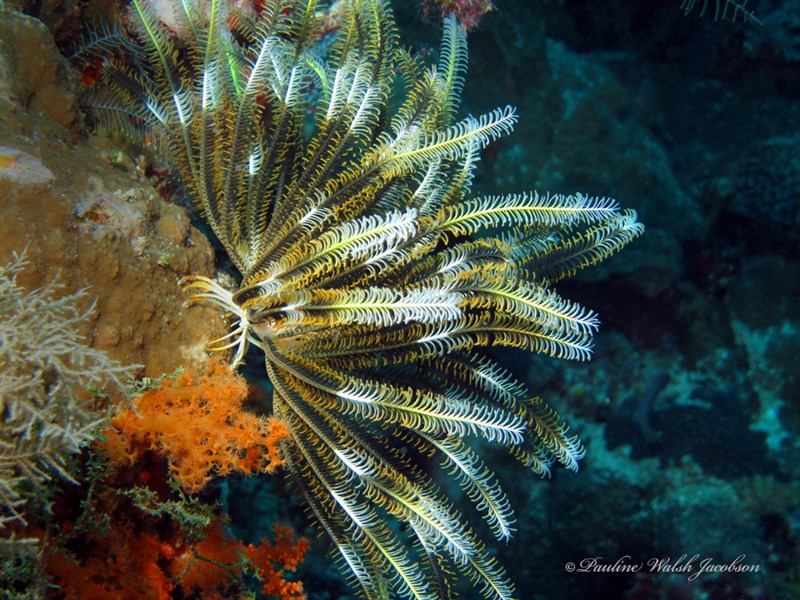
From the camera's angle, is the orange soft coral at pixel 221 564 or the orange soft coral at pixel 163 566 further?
the orange soft coral at pixel 221 564

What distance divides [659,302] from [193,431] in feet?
17.4

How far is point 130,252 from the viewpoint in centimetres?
282

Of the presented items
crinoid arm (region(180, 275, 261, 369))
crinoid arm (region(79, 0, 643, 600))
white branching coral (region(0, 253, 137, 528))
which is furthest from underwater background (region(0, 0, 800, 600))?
white branching coral (region(0, 253, 137, 528))

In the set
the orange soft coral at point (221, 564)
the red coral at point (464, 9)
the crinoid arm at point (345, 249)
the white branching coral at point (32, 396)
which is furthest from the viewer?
the red coral at point (464, 9)

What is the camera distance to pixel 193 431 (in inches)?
100

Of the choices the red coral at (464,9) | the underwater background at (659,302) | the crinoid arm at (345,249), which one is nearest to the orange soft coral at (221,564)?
the crinoid arm at (345,249)

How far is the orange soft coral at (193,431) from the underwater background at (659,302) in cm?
184

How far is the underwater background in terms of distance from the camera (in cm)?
528

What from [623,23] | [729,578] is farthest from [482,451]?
[623,23]

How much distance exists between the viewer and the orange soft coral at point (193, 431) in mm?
2473

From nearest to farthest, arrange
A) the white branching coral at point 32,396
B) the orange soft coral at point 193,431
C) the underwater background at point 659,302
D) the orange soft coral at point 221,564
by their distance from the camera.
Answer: the white branching coral at point 32,396
the orange soft coral at point 193,431
the orange soft coral at point 221,564
the underwater background at point 659,302

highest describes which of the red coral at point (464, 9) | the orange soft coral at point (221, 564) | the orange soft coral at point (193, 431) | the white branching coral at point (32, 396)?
the red coral at point (464, 9)

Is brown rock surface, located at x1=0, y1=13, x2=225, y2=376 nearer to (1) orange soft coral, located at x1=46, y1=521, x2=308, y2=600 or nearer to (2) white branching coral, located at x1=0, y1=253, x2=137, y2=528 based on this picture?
(2) white branching coral, located at x1=0, y1=253, x2=137, y2=528

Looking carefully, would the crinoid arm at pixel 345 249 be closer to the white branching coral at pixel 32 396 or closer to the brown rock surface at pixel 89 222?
the brown rock surface at pixel 89 222
